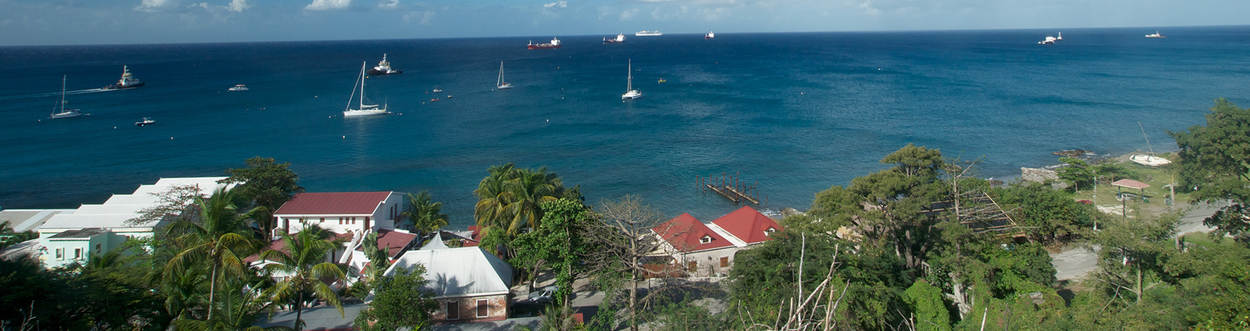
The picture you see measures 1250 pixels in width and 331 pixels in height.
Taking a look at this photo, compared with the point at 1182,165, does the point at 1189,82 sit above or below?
above

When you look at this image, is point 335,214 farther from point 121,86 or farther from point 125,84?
point 125,84

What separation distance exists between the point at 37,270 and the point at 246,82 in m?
120

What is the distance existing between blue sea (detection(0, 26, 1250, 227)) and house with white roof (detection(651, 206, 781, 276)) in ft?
43.1

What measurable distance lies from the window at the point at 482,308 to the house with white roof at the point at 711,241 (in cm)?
811

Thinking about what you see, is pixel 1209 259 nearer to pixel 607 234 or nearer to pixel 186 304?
pixel 607 234

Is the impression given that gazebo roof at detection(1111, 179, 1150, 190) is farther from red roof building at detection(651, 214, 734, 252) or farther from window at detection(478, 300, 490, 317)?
window at detection(478, 300, 490, 317)

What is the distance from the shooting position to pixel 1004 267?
73.0ft

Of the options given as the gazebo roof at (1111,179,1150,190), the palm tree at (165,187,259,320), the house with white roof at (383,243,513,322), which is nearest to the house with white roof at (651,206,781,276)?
the house with white roof at (383,243,513,322)

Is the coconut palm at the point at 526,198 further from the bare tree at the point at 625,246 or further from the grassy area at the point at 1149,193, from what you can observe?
the grassy area at the point at 1149,193

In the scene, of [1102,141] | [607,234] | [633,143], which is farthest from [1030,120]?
[607,234]

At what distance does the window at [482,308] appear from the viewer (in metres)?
22.4

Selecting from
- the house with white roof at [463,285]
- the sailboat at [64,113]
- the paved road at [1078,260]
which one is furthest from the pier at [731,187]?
the sailboat at [64,113]

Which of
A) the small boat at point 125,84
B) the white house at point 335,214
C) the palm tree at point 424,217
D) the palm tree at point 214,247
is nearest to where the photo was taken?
the palm tree at point 214,247

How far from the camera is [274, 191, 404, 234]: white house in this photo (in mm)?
31641
